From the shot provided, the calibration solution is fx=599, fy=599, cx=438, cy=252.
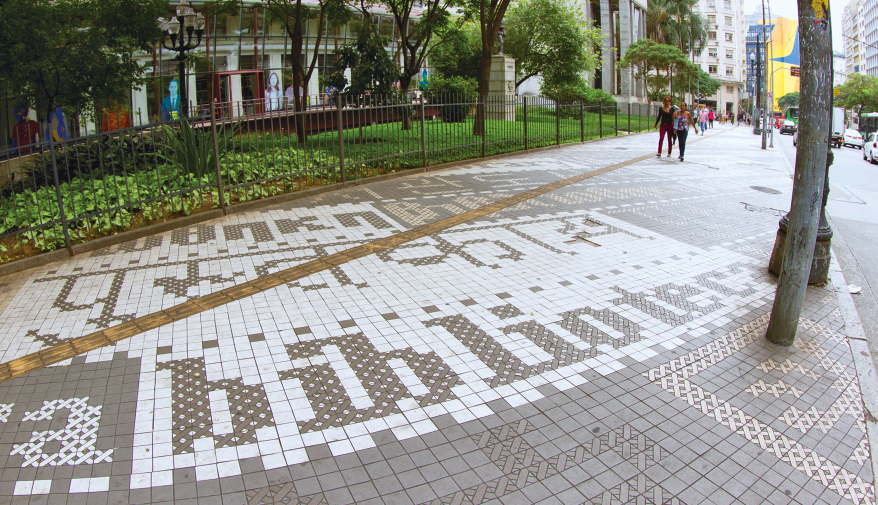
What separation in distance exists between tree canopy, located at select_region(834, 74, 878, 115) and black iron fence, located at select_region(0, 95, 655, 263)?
68729 millimetres

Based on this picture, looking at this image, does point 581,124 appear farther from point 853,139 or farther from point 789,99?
point 789,99

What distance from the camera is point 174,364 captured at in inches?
190

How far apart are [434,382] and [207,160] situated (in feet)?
23.5

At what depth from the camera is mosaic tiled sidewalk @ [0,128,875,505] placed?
11.6 feet

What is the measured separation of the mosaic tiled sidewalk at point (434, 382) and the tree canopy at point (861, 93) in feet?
243

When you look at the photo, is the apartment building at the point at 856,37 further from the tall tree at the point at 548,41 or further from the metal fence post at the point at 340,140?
the metal fence post at the point at 340,140

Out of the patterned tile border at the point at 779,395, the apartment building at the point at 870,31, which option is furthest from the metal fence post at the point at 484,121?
the apartment building at the point at 870,31

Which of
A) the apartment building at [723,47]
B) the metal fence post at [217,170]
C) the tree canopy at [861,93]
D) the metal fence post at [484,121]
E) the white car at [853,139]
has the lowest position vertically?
the metal fence post at [217,170]

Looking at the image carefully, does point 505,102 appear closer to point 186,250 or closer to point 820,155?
point 186,250

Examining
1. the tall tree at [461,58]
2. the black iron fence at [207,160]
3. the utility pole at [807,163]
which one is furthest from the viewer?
the tall tree at [461,58]

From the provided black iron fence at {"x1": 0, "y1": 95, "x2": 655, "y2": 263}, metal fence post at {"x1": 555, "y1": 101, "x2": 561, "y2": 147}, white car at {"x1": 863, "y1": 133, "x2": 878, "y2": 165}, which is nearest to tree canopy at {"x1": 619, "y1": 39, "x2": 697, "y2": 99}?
white car at {"x1": 863, "y1": 133, "x2": 878, "y2": 165}

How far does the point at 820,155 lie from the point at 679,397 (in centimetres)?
252

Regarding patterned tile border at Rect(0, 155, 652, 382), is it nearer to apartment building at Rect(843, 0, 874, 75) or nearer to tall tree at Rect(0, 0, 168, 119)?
tall tree at Rect(0, 0, 168, 119)

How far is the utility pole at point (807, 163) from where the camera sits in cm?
508
